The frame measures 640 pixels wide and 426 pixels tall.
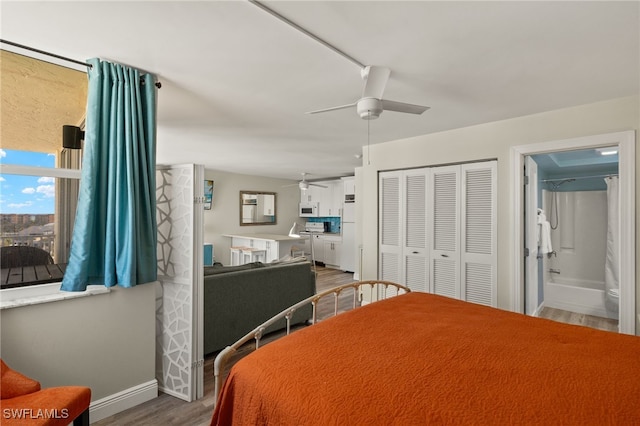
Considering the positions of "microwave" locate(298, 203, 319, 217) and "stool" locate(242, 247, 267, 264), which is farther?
"microwave" locate(298, 203, 319, 217)

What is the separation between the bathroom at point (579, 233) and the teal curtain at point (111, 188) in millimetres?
4426

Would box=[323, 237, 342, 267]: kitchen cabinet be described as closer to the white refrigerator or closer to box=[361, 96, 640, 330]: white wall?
the white refrigerator

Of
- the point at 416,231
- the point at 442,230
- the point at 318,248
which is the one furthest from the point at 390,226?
the point at 318,248

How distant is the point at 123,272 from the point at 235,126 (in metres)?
2.10

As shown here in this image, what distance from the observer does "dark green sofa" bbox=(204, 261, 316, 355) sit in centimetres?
302

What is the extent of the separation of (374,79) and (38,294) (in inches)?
99.6

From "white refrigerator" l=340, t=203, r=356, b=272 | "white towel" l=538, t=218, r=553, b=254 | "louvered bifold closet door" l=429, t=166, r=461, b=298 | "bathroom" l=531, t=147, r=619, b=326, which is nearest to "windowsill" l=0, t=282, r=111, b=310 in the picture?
"louvered bifold closet door" l=429, t=166, r=461, b=298

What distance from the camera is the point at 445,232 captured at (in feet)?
12.1

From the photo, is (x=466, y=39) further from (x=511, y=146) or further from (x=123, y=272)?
(x=123, y=272)

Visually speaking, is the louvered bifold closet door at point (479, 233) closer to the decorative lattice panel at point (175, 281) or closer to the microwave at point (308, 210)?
the decorative lattice panel at point (175, 281)

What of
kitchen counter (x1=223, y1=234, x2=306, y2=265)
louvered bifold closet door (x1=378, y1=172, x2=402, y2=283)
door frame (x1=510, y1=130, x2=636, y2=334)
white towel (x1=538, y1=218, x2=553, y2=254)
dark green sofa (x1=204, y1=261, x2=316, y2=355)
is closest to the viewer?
door frame (x1=510, y1=130, x2=636, y2=334)

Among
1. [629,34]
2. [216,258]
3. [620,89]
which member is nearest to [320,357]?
[629,34]

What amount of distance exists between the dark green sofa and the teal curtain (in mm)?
1046

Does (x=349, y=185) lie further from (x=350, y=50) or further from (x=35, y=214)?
(x=35, y=214)
